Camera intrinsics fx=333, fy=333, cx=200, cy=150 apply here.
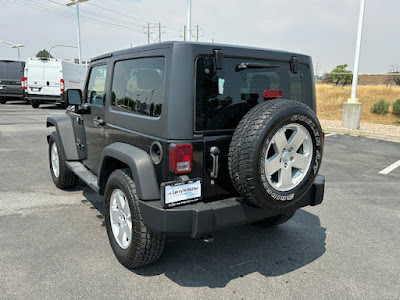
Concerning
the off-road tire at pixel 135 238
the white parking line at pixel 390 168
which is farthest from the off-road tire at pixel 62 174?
the white parking line at pixel 390 168

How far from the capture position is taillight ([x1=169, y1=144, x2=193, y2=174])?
8.09ft

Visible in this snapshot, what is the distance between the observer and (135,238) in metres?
2.73

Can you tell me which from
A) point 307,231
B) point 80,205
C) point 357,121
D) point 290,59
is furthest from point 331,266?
point 357,121

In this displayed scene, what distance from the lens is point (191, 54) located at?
2506mm

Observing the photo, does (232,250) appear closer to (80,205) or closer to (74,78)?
(80,205)

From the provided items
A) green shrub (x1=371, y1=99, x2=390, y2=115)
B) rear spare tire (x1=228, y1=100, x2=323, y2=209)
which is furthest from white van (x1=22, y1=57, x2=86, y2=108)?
green shrub (x1=371, y1=99, x2=390, y2=115)

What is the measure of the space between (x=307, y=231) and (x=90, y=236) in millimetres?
2417

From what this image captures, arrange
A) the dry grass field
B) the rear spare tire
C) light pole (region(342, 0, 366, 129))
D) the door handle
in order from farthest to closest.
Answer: the dry grass field → light pole (region(342, 0, 366, 129)) → the door handle → the rear spare tire

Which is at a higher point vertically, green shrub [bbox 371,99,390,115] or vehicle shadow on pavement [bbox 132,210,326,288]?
green shrub [bbox 371,99,390,115]

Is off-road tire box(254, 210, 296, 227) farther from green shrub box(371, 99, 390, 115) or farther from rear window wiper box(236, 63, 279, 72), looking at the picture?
green shrub box(371, 99, 390, 115)

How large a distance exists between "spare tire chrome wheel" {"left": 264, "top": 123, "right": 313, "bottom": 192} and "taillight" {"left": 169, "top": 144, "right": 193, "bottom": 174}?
57 cm

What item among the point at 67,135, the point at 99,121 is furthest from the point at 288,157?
the point at 67,135

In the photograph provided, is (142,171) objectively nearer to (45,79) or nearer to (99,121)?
(99,121)

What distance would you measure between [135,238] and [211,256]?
851mm
